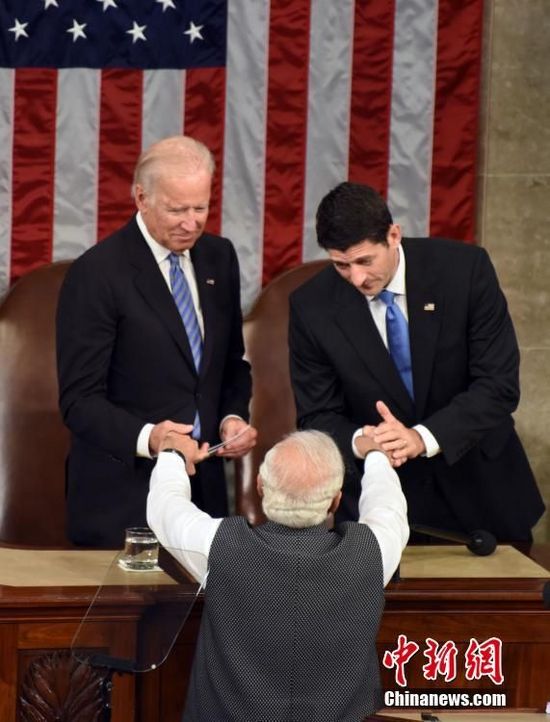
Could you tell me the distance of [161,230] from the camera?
14.4ft

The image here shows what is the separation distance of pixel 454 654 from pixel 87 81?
10.8 feet

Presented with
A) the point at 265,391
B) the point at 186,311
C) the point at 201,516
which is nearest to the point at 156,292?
the point at 186,311

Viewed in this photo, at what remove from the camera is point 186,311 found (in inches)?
181

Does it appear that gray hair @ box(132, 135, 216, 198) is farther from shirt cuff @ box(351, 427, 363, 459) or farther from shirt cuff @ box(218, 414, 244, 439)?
shirt cuff @ box(351, 427, 363, 459)

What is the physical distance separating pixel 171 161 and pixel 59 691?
1670mm

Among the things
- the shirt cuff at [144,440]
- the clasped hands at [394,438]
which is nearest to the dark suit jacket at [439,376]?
the clasped hands at [394,438]

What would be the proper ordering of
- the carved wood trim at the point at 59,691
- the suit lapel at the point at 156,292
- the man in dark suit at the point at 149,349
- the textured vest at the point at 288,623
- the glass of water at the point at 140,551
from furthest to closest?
1. the suit lapel at the point at 156,292
2. the man in dark suit at the point at 149,349
3. the glass of water at the point at 140,551
4. the carved wood trim at the point at 59,691
5. the textured vest at the point at 288,623

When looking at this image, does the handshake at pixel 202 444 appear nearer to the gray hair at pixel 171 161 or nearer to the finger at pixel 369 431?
the finger at pixel 369 431

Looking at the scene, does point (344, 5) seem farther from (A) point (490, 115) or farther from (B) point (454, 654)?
(B) point (454, 654)

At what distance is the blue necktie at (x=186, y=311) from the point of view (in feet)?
15.0

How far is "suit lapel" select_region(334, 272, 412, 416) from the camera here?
13.9 feet

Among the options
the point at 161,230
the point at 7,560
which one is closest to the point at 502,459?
the point at 161,230

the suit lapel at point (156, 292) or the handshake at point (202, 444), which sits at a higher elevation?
the suit lapel at point (156, 292)

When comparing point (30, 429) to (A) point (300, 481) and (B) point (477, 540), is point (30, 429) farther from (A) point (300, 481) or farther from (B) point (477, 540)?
(A) point (300, 481)
